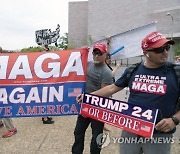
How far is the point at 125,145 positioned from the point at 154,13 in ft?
142

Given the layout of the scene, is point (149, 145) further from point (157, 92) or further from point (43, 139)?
point (43, 139)

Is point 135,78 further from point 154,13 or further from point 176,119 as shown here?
point 154,13

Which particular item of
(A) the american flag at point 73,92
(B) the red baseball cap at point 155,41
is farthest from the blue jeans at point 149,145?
(A) the american flag at point 73,92

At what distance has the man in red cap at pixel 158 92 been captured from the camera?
2.24m

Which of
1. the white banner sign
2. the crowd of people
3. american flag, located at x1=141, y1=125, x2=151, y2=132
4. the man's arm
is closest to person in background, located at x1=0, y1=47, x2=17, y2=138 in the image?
the white banner sign

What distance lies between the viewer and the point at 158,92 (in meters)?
2.27

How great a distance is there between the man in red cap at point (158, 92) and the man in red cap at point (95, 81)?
122 cm


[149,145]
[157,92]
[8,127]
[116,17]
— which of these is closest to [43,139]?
[8,127]

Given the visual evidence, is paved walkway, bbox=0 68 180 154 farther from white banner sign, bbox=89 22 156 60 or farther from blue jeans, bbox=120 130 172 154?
blue jeans, bbox=120 130 172 154

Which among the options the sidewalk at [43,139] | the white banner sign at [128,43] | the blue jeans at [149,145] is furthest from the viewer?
the white banner sign at [128,43]

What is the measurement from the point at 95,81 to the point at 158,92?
5.07ft

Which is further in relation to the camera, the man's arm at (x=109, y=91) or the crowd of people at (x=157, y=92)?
the man's arm at (x=109, y=91)

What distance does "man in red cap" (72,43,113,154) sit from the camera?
11.9 ft

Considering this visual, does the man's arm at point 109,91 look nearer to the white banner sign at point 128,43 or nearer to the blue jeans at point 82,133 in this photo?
the blue jeans at point 82,133
